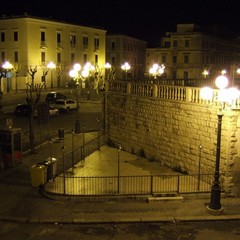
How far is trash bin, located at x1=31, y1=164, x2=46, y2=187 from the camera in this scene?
17.1m

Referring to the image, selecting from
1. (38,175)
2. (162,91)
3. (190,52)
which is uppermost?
(190,52)

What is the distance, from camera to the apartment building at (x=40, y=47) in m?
59.8

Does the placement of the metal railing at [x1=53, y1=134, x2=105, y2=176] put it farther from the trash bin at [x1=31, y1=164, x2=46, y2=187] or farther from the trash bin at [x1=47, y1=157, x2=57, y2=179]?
the trash bin at [x1=31, y1=164, x2=46, y2=187]

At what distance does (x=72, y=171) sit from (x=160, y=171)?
4203 mm

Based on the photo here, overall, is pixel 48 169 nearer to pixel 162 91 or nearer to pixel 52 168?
pixel 52 168

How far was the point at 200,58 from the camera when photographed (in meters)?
74.3

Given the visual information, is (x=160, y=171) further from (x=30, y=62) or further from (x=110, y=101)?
(x=30, y=62)

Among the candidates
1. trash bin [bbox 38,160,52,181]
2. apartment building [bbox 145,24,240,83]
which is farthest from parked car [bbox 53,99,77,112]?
apartment building [bbox 145,24,240,83]

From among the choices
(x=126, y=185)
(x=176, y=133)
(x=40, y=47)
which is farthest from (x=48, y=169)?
(x=40, y=47)

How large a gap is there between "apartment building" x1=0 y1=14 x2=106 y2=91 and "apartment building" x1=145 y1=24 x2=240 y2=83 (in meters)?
16.2

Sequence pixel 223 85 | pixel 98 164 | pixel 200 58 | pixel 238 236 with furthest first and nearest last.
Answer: pixel 200 58 → pixel 98 164 → pixel 223 85 → pixel 238 236

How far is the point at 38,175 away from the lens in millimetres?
17125

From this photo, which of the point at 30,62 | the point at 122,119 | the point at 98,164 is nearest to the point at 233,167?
the point at 98,164

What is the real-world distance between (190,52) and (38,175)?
60769 millimetres
